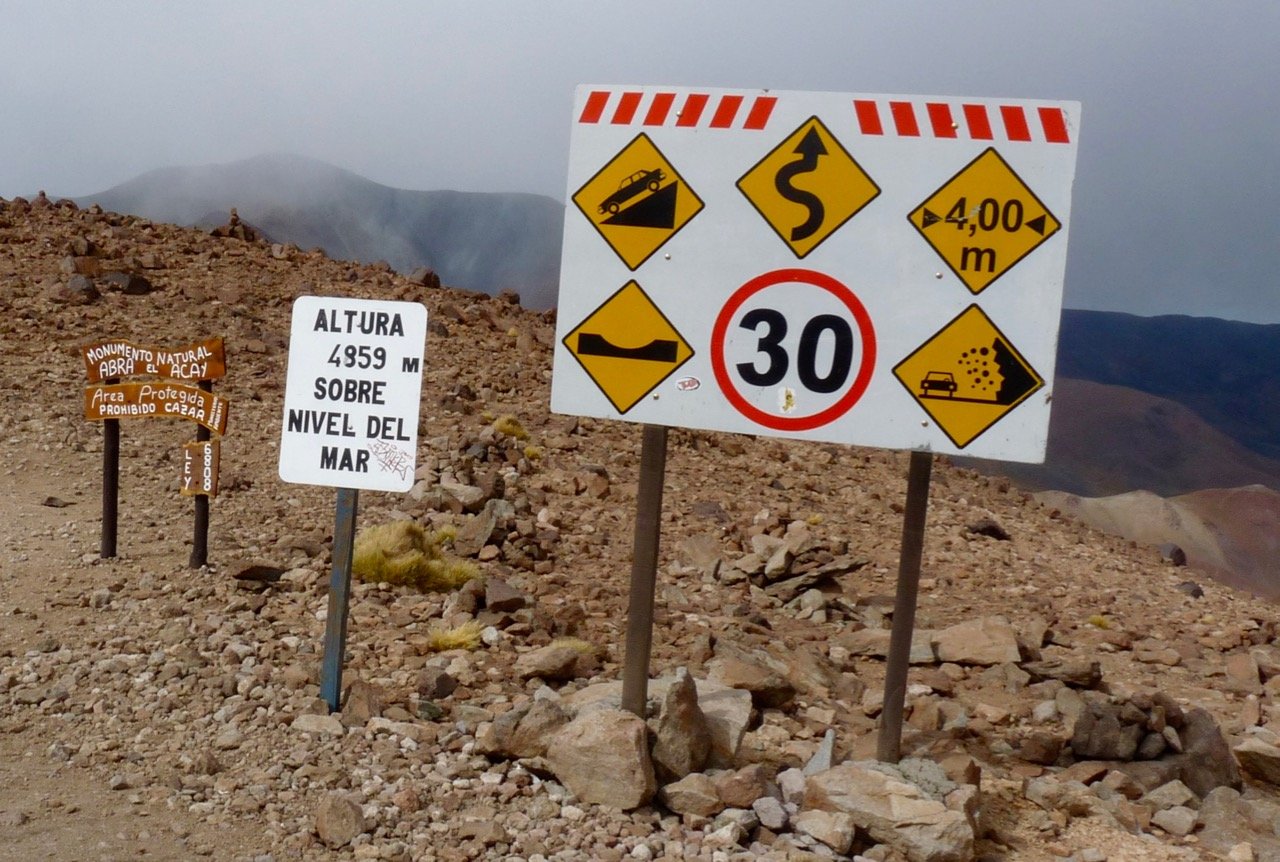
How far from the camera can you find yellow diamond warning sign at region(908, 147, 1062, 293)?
15.0ft

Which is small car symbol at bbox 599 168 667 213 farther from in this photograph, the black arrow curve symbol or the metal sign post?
the metal sign post

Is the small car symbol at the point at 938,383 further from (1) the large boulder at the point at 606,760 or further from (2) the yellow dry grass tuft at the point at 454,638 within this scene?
(2) the yellow dry grass tuft at the point at 454,638

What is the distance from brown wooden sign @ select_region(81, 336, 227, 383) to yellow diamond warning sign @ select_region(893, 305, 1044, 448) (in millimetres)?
4961

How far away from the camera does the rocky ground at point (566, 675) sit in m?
4.63

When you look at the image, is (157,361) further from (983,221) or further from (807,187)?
(983,221)

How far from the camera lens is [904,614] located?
16.4 feet

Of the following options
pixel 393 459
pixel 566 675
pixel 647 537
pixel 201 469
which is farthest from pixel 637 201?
pixel 201 469

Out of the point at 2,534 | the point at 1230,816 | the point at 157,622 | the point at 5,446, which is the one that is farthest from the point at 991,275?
the point at 5,446

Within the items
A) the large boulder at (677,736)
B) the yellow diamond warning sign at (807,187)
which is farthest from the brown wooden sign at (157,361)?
the yellow diamond warning sign at (807,187)

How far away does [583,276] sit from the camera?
504cm

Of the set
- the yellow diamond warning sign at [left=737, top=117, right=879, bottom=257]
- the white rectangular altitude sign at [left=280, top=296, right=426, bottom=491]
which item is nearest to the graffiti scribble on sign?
the white rectangular altitude sign at [left=280, top=296, right=426, bottom=491]

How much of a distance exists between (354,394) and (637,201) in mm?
1687

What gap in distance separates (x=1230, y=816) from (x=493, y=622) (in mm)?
4069

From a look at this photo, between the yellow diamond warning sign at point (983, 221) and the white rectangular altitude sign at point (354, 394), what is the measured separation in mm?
2412
